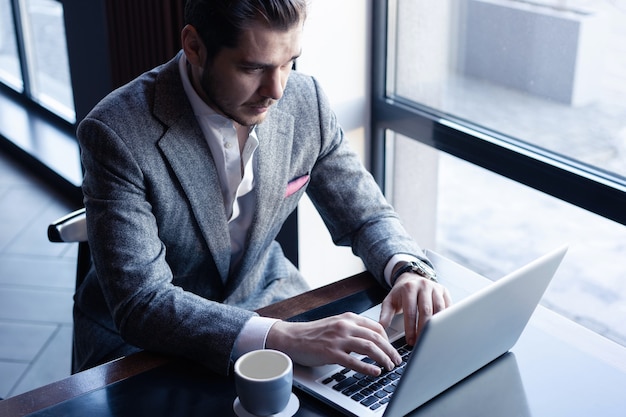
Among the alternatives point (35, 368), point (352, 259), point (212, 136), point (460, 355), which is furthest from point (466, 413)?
point (35, 368)

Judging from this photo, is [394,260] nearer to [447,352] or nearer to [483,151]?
[447,352]

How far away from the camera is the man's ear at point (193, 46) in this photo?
1.51m

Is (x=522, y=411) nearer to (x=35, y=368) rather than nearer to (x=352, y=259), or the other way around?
(x=352, y=259)

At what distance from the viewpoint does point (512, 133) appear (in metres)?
2.20

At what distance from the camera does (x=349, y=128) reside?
2502mm

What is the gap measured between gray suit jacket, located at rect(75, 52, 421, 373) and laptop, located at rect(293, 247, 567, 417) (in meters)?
0.19

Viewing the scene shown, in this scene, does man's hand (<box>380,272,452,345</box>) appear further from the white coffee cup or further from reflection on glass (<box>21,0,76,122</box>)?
reflection on glass (<box>21,0,76,122</box>)

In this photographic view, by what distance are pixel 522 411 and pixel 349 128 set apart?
1.37m

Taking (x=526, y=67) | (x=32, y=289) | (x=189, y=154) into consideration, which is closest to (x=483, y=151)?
(x=526, y=67)

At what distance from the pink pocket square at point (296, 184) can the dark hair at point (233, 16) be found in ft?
1.14

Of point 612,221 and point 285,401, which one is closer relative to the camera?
point 285,401

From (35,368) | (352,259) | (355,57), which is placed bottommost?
(35,368)

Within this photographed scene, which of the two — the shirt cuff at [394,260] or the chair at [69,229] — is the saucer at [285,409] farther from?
the chair at [69,229]

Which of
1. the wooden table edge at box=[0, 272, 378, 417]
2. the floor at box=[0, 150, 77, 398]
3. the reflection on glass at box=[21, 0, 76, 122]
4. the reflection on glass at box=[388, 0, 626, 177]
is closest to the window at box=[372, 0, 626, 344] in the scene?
the reflection on glass at box=[388, 0, 626, 177]
